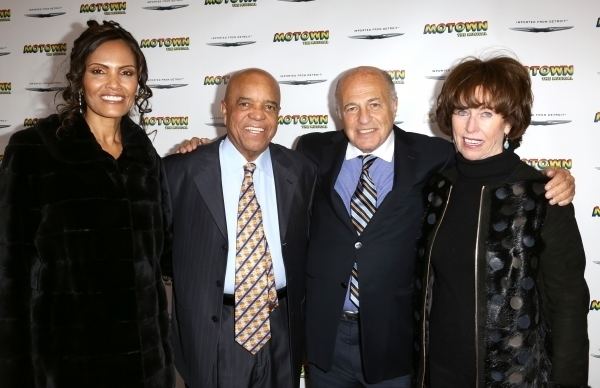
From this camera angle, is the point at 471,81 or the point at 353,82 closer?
the point at 471,81

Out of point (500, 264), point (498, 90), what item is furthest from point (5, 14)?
point (500, 264)

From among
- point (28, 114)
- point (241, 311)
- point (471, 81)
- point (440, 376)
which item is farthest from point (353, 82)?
point (28, 114)

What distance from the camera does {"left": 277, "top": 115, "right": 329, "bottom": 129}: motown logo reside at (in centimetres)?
333

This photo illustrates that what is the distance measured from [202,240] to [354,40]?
2.04 m

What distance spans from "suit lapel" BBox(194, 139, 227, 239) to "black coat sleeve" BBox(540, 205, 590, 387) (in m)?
1.41

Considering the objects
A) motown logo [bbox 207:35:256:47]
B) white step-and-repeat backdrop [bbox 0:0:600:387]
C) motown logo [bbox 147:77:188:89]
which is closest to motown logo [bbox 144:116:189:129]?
white step-and-repeat backdrop [bbox 0:0:600:387]

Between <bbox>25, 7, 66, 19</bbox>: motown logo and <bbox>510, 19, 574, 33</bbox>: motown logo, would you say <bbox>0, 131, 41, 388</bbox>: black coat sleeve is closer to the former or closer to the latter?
<bbox>25, 7, 66, 19</bbox>: motown logo

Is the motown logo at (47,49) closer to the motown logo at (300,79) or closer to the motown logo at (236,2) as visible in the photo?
the motown logo at (236,2)

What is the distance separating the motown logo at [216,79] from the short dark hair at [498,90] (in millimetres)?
2064

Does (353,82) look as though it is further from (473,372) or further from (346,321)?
(473,372)

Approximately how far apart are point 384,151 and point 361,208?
35 centimetres

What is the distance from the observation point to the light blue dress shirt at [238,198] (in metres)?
2.05

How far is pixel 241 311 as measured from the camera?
6.54 feet

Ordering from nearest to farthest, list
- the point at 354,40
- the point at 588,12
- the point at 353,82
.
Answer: the point at 353,82, the point at 588,12, the point at 354,40
